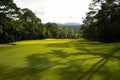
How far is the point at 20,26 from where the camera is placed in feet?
106

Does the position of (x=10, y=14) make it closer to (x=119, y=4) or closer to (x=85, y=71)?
(x=119, y=4)

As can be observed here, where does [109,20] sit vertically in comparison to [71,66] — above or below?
above

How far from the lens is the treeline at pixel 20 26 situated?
2993 centimetres

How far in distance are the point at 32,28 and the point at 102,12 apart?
51.3 m

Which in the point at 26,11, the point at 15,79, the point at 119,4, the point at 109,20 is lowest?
the point at 15,79

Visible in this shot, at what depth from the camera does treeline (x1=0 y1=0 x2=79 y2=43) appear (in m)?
29.9

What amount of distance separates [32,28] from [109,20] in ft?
169

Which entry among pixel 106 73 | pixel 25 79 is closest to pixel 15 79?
pixel 25 79

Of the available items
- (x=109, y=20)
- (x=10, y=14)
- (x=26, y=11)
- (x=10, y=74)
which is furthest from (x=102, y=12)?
(x=26, y=11)

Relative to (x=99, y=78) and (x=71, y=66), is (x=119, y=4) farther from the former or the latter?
(x=99, y=78)

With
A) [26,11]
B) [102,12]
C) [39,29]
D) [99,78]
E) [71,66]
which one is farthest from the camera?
[39,29]

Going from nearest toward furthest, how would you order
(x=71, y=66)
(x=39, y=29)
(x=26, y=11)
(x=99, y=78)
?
(x=99, y=78) → (x=71, y=66) → (x=26, y=11) → (x=39, y=29)

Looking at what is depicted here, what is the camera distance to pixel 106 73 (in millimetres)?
13922

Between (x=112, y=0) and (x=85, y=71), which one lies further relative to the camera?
(x=112, y=0)
